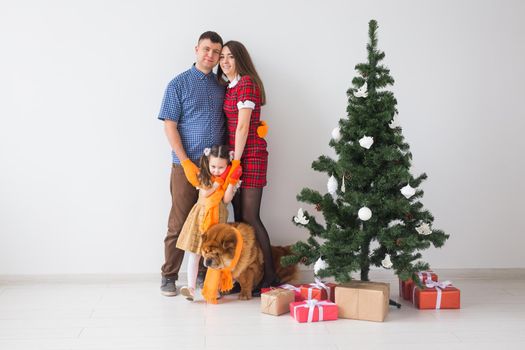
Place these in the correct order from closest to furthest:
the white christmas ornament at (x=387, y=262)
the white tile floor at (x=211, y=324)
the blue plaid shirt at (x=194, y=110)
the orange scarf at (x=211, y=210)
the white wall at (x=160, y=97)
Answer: the white tile floor at (x=211, y=324), the white christmas ornament at (x=387, y=262), the orange scarf at (x=211, y=210), the blue plaid shirt at (x=194, y=110), the white wall at (x=160, y=97)

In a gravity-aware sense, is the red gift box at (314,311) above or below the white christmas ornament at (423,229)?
below

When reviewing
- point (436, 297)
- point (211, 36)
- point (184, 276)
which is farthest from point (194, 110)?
point (436, 297)

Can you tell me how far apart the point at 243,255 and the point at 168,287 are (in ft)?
1.76

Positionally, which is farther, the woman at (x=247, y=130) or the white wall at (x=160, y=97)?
the white wall at (x=160, y=97)

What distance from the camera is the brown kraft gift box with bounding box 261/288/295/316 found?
3084mm

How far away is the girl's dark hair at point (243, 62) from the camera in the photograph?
133 inches

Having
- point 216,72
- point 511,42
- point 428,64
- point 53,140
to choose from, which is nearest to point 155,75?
point 216,72

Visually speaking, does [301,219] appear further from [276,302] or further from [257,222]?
[276,302]

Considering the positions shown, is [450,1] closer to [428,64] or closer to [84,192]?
[428,64]

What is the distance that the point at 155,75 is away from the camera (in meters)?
3.69

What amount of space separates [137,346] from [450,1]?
275 cm

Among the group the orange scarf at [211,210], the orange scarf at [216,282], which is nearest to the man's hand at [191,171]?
the orange scarf at [211,210]

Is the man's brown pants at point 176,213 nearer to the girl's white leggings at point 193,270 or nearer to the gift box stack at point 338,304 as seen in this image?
the girl's white leggings at point 193,270

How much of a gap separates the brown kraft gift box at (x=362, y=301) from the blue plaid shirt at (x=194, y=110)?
1128 millimetres
